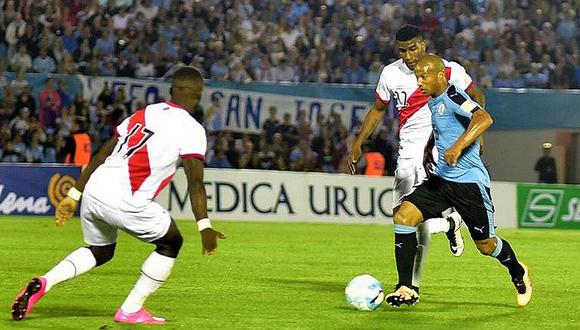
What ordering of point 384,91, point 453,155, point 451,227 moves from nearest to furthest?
point 453,155 < point 384,91 < point 451,227

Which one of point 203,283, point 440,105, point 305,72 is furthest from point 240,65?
point 440,105

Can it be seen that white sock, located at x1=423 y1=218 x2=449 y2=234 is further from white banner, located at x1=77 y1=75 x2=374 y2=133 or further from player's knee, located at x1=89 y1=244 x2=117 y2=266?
→ white banner, located at x1=77 y1=75 x2=374 y2=133

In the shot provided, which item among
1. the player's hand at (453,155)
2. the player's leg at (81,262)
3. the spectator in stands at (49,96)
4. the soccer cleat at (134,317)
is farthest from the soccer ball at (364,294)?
the spectator in stands at (49,96)

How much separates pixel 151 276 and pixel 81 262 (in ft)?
2.02

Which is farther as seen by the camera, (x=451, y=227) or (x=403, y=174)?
(x=451, y=227)

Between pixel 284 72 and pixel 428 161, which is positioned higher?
pixel 428 161

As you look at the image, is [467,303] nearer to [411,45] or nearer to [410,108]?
[410,108]

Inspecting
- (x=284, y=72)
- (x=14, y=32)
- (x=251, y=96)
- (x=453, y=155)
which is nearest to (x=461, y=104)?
(x=453, y=155)

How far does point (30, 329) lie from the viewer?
8.01 metres

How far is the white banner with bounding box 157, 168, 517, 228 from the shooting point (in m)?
21.1

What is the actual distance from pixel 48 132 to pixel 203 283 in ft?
37.4

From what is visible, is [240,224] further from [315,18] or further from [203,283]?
[203,283]

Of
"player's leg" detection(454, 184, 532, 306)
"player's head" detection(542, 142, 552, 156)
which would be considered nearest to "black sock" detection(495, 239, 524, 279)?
"player's leg" detection(454, 184, 532, 306)

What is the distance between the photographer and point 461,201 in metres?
9.44
